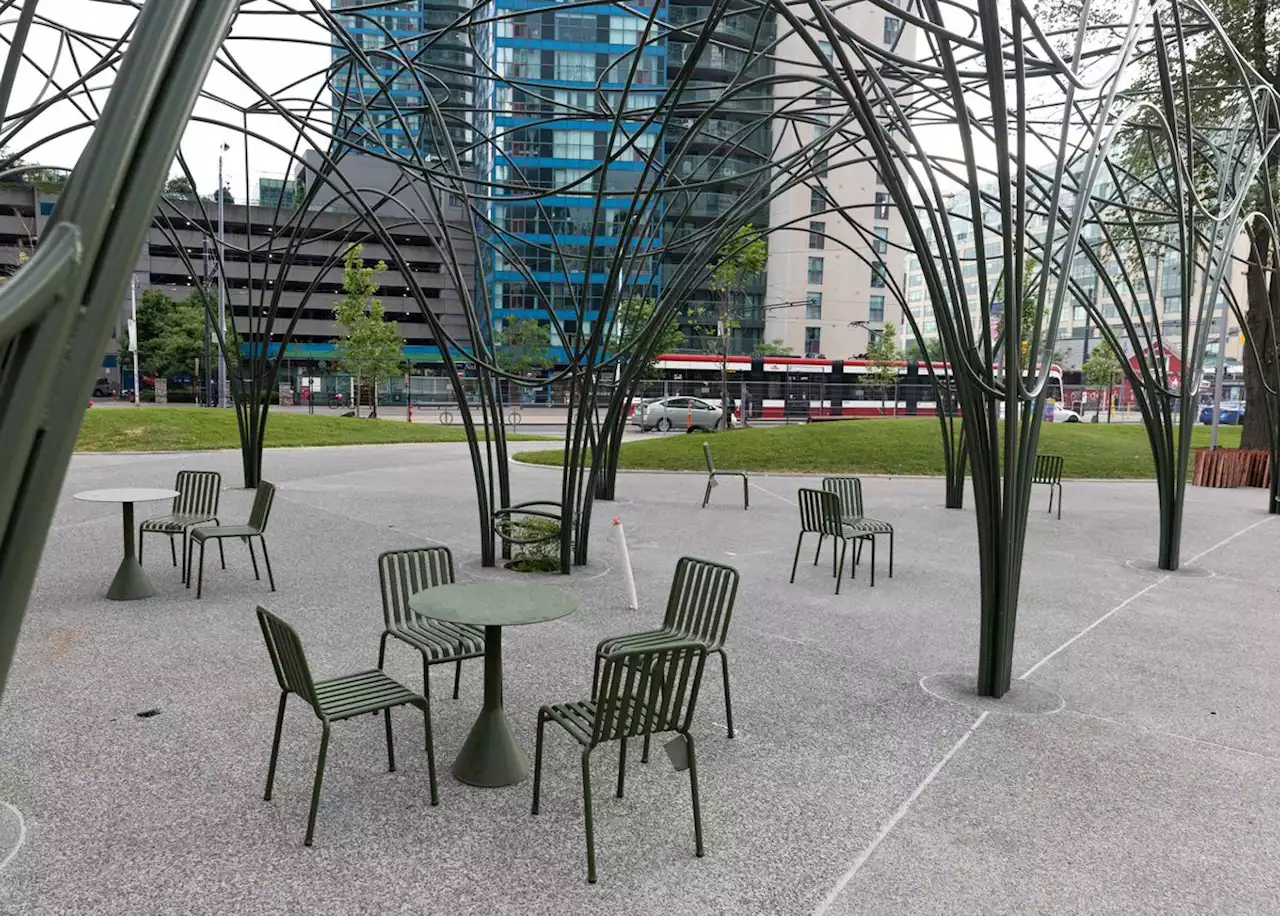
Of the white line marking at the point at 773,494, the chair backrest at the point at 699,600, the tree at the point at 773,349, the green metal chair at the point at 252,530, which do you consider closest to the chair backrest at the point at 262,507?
the green metal chair at the point at 252,530

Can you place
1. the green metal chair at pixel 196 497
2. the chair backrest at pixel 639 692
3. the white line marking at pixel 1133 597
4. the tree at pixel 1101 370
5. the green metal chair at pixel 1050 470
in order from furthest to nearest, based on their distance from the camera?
the tree at pixel 1101 370, the green metal chair at pixel 1050 470, the green metal chair at pixel 196 497, the white line marking at pixel 1133 597, the chair backrest at pixel 639 692

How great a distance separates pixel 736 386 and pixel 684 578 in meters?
37.1

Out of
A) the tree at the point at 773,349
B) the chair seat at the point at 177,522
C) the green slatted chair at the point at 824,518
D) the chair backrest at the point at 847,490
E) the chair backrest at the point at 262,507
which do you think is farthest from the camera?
the tree at the point at 773,349

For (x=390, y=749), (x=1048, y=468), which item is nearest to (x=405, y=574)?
(x=390, y=749)

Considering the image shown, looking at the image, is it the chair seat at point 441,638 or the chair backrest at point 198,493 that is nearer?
the chair seat at point 441,638

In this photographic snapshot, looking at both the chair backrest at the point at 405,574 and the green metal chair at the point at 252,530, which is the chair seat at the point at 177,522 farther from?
the chair backrest at the point at 405,574

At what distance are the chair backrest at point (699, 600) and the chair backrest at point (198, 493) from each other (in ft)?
20.2

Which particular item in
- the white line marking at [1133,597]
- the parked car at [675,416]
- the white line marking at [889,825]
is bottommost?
the white line marking at [889,825]

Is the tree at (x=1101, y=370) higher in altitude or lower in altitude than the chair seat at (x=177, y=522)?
higher

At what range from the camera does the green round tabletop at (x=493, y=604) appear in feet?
14.5

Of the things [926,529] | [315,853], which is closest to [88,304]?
[315,853]

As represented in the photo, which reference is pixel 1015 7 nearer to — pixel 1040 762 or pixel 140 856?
pixel 1040 762

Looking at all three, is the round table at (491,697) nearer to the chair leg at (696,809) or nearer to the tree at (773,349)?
the chair leg at (696,809)

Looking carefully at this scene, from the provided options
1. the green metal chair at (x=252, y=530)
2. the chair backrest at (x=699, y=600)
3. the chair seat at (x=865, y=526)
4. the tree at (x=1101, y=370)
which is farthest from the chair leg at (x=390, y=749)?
the tree at (x=1101, y=370)
